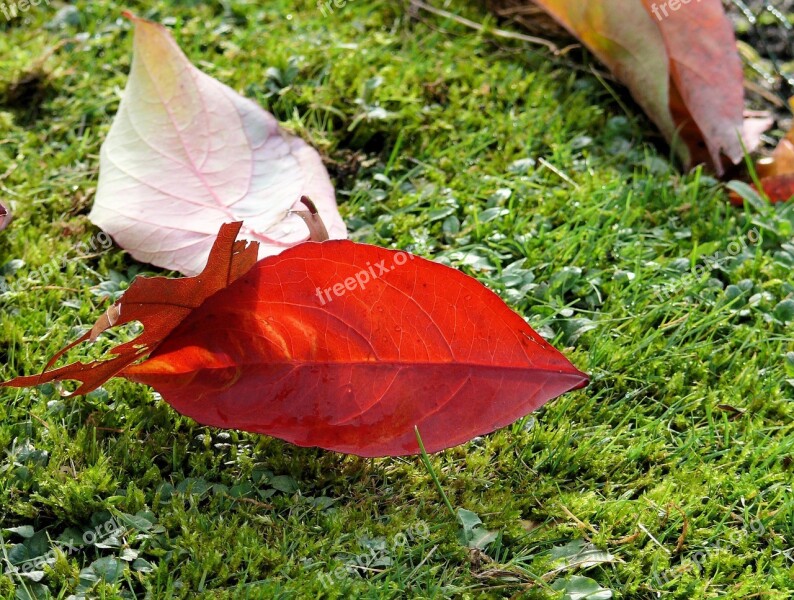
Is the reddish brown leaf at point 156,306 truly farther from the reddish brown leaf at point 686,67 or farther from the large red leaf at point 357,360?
the reddish brown leaf at point 686,67

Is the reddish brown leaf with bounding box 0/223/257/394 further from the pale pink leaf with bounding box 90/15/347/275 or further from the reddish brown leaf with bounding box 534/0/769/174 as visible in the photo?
the reddish brown leaf with bounding box 534/0/769/174

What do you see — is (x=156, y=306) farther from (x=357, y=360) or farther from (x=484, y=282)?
(x=484, y=282)

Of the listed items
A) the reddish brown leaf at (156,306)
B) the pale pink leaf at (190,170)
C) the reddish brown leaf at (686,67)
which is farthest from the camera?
the reddish brown leaf at (686,67)

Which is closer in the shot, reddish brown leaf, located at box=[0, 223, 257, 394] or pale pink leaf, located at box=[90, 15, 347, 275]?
reddish brown leaf, located at box=[0, 223, 257, 394]

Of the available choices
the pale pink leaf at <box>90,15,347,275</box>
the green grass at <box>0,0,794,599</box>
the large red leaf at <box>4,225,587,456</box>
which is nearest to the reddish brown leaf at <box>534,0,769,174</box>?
the green grass at <box>0,0,794,599</box>

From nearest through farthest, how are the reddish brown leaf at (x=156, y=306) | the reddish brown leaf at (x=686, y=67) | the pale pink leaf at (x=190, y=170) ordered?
1. the reddish brown leaf at (x=156, y=306)
2. the pale pink leaf at (x=190, y=170)
3. the reddish brown leaf at (x=686, y=67)

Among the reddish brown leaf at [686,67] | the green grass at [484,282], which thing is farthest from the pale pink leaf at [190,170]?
the reddish brown leaf at [686,67]
